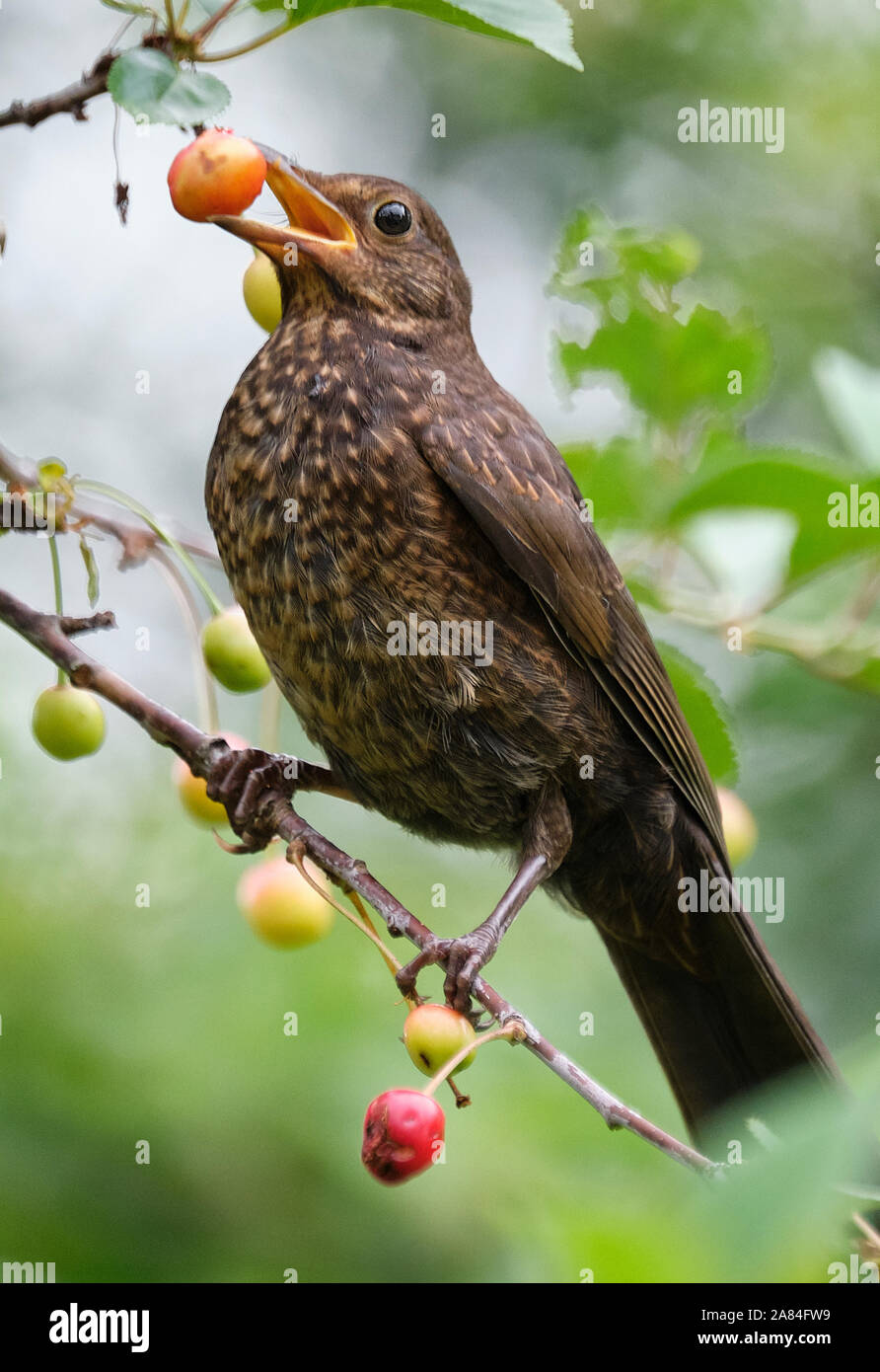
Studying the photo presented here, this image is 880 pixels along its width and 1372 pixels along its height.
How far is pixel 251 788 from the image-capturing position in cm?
272

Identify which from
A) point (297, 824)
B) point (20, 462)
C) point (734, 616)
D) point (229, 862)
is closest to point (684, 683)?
point (734, 616)

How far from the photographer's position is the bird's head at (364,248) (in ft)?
9.52

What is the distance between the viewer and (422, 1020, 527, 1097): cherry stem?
6.00ft

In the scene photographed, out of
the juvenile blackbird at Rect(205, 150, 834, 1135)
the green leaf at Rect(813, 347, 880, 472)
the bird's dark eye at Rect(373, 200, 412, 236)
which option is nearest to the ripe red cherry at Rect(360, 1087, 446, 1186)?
the juvenile blackbird at Rect(205, 150, 834, 1135)

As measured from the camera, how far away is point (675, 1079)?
10.8 ft

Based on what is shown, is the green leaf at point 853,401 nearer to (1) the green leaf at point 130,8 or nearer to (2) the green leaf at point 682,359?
(2) the green leaf at point 682,359

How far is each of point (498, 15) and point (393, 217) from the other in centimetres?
116

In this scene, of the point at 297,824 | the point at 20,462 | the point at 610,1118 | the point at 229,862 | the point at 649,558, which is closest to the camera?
the point at 610,1118

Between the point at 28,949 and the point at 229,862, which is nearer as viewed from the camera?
the point at 28,949

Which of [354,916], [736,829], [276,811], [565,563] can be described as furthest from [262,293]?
[736,829]

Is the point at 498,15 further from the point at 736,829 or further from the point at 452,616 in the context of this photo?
the point at 736,829

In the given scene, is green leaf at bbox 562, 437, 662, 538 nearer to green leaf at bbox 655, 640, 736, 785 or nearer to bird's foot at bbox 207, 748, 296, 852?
green leaf at bbox 655, 640, 736, 785
